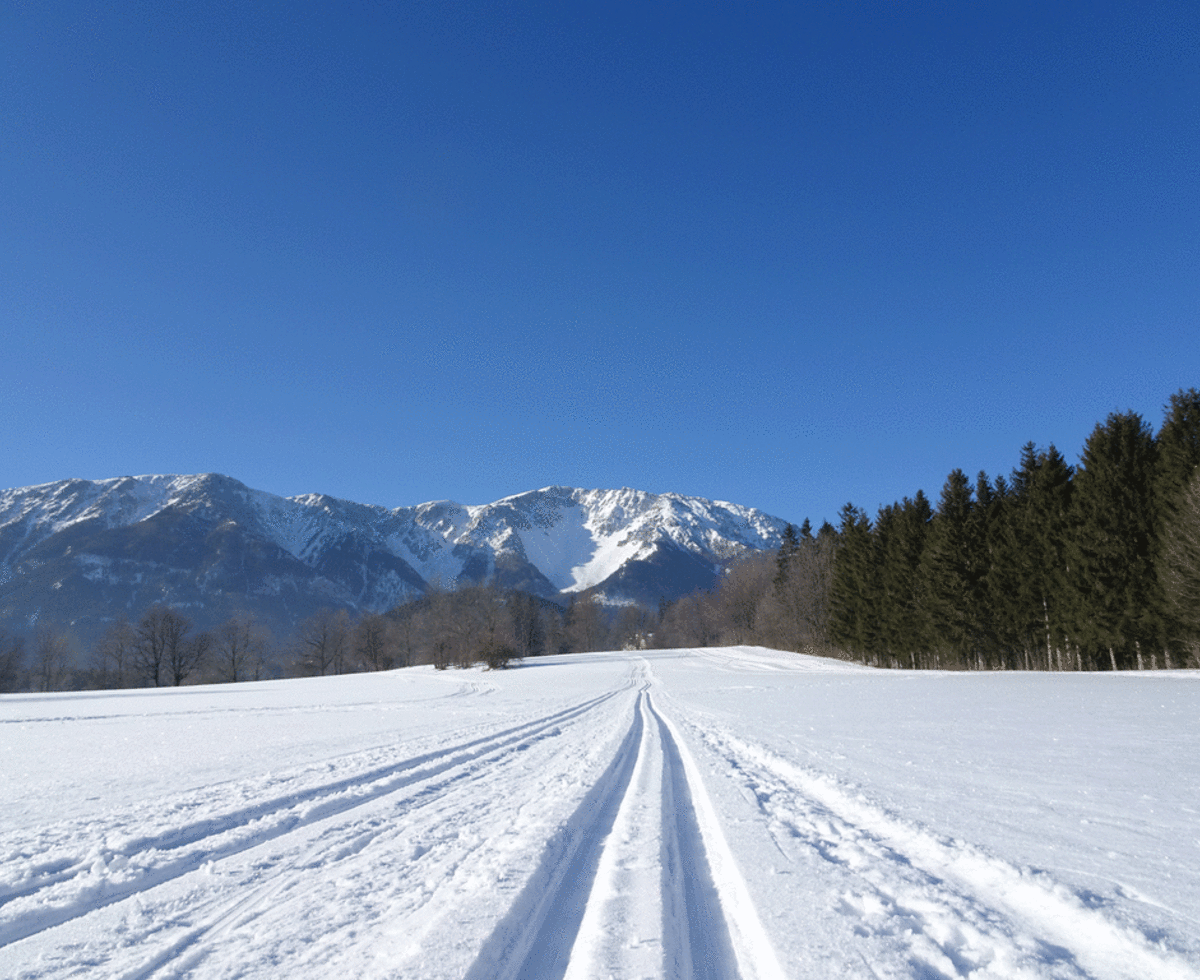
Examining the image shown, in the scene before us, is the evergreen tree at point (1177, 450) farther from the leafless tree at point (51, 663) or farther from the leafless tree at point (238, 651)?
the leafless tree at point (51, 663)

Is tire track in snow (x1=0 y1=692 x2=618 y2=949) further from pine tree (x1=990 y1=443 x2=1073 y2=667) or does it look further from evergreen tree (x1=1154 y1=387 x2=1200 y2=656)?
pine tree (x1=990 y1=443 x2=1073 y2=667)

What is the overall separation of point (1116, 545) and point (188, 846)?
110 feet

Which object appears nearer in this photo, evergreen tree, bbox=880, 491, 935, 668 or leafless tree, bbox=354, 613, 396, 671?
evergreen tree, bbox=880, 491, 935, 668

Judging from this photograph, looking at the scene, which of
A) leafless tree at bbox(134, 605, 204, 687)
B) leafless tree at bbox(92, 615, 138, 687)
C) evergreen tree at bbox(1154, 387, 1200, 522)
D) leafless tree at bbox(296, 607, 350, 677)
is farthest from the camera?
leafless tree at bbox(296, 607, 350, 677)

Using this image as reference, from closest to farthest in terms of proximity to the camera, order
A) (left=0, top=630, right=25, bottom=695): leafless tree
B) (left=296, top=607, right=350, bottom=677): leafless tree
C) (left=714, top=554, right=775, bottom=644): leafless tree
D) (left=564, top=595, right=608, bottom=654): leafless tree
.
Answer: (left=0, top=630, right=25, bottom=695): leafless tree → (left=296, top=607, right=350, bottom=677): leafless tree → (left=714, top=554, right=775, bottom=644): leafless tree → (left=564, top=595, right=608, bottom=654): leafless tree

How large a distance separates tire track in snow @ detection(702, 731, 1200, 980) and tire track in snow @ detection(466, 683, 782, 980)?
725mm

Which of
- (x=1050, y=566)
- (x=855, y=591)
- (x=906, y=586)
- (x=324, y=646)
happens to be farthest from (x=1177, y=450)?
(x=324, y=646)

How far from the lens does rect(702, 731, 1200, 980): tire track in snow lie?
9.12 feet

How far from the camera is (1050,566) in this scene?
29.1 metres

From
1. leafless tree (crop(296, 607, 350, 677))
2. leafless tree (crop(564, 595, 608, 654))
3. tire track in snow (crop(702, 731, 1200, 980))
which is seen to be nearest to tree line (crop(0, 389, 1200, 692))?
leafless tree (crop(296, 607, 350, 677))

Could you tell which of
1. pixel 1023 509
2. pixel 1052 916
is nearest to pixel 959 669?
pixel 1023 509

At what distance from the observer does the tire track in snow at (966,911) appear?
9.12 ft

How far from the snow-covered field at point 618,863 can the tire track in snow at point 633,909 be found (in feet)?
0.07

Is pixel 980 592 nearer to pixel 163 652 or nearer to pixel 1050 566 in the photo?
pixel 1050 566
